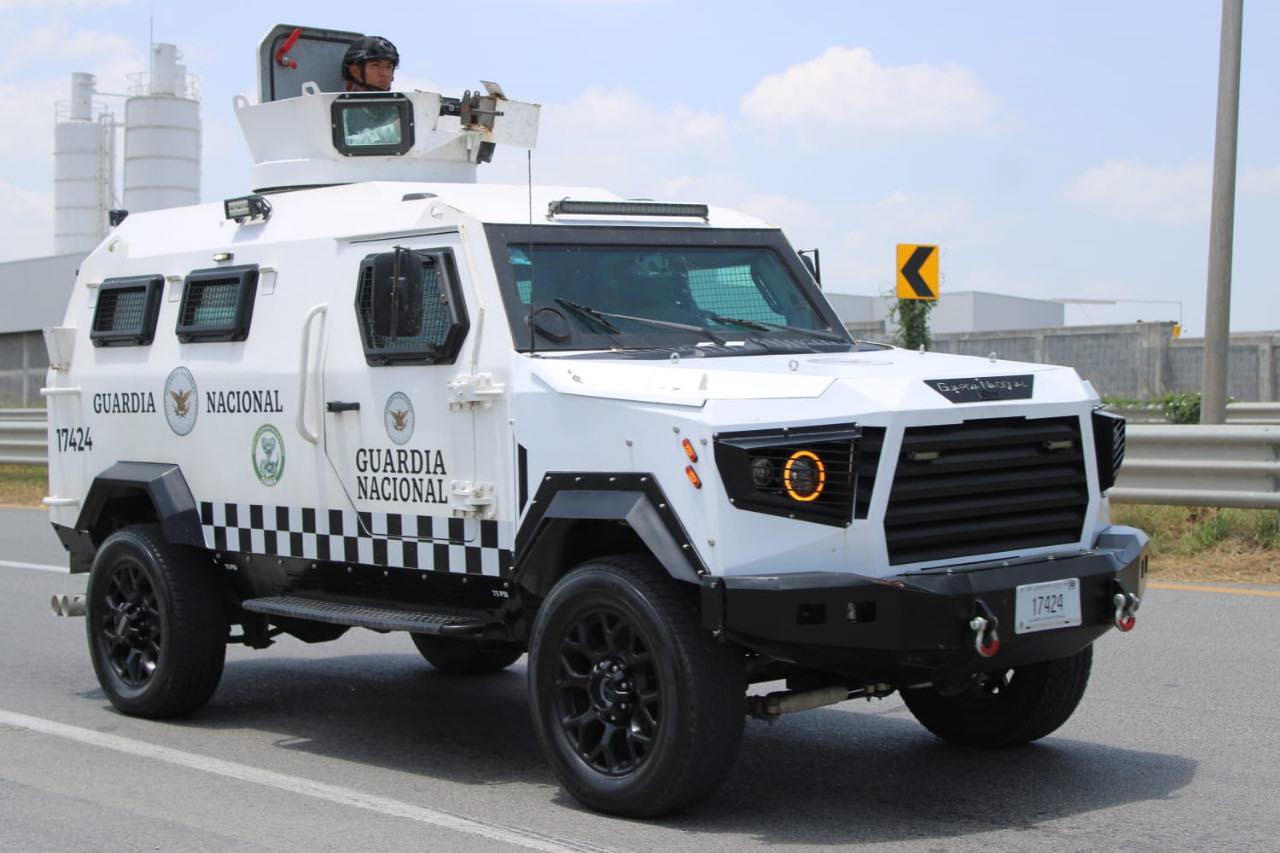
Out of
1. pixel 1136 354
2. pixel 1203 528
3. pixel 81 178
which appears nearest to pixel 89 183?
pixel 81 178

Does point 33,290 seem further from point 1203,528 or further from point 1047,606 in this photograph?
point 1047,606

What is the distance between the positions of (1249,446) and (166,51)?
2365 inches

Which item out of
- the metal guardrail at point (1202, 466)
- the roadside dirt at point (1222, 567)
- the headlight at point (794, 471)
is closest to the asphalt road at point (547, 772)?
the headlight at point (794, 471)

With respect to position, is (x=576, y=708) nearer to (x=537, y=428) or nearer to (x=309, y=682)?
(x=537, y=428)

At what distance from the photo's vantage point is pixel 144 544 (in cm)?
797

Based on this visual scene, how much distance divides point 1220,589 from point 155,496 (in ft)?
22.0

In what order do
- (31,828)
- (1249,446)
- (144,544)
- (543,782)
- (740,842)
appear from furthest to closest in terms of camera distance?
(1249,446) → (144,544) → (543,782) → (31,828) → (740,842)

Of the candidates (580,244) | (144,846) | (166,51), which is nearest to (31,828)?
(144,846)

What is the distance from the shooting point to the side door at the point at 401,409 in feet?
21.7

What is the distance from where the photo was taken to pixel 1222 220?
47.5 ft

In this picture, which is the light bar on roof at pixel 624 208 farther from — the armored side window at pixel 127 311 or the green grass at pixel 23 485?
the green grass at pixel 23 485

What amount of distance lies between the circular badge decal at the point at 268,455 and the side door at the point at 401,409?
1.09ft

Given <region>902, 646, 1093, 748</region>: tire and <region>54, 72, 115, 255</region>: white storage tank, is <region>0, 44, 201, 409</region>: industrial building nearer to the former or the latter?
<region>54, 72, 115, 255</region>: white storage tank

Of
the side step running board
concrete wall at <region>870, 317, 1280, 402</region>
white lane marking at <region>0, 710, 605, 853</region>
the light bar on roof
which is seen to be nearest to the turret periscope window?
the light bar on roof
